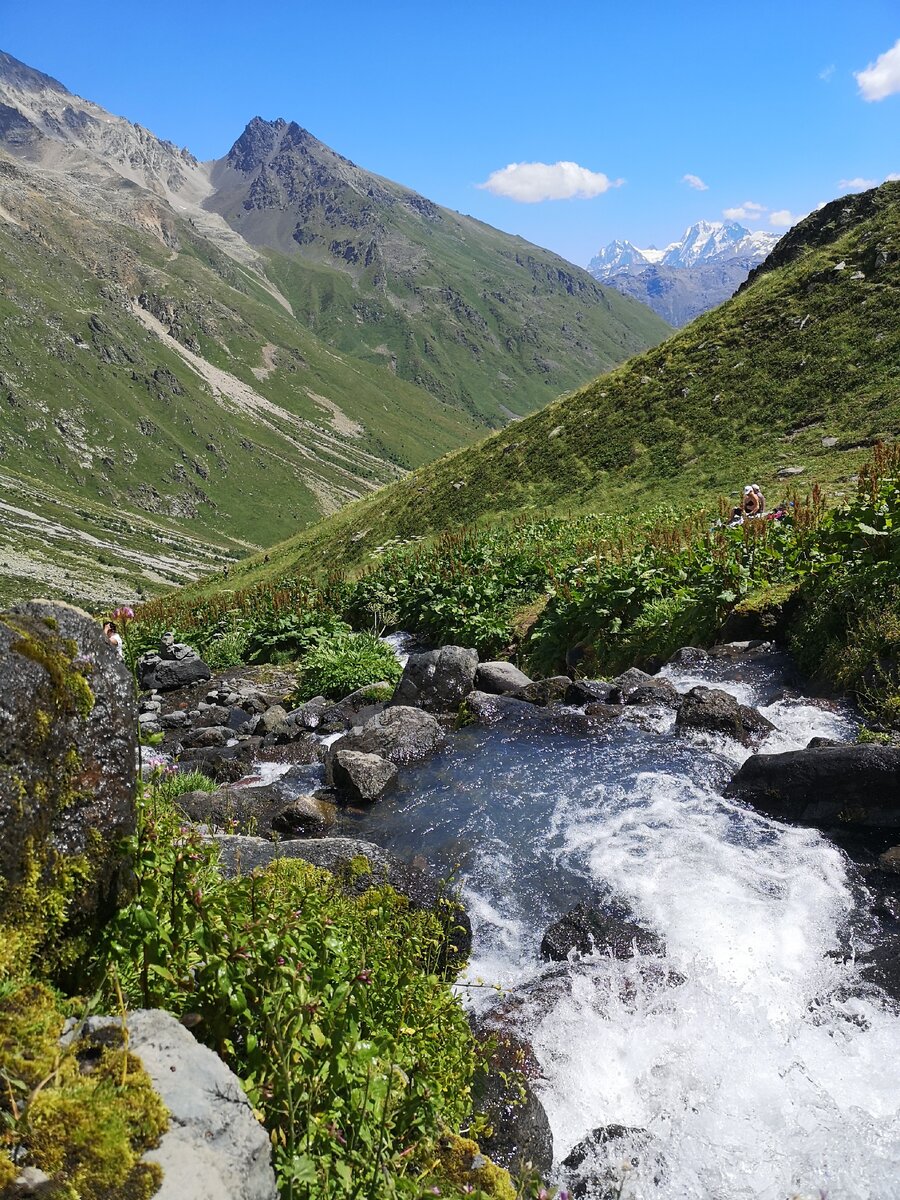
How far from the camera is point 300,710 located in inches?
757

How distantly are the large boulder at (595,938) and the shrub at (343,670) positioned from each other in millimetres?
12751

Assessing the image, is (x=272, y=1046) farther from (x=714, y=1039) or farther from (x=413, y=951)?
(x=714, y=1039)

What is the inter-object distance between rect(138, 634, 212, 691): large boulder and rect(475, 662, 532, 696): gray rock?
11.3 meters

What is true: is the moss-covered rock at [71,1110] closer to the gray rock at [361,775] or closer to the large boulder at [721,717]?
the gray rock at [361,775]

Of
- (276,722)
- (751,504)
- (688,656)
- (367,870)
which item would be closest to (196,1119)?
(367,870)

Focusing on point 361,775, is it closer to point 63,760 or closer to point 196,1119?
point 63,760

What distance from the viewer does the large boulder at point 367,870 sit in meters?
8.80

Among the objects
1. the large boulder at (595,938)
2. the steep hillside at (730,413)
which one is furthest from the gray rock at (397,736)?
the steep hillside at (730,413)

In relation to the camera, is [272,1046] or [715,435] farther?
[715,435]

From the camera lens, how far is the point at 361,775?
13.9 metres

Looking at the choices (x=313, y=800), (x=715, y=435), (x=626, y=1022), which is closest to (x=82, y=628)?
(x=626, y=1022)

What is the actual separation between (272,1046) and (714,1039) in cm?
487

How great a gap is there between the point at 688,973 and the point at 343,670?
1486 centimetres

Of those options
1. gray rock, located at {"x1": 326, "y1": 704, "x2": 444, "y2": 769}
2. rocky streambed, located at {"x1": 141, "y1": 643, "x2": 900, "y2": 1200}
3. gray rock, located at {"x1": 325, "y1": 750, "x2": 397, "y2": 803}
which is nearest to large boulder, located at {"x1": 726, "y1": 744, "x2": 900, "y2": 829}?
rocky streambed, located at {"x1": 141, "y1": 643, "x2": 900, "y2": 1200}
